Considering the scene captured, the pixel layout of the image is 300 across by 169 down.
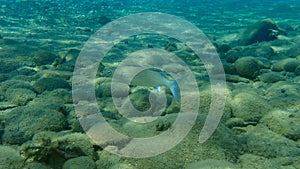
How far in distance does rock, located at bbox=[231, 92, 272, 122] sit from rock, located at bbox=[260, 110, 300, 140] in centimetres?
12

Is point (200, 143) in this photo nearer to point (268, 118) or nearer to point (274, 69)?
point (268, 118)

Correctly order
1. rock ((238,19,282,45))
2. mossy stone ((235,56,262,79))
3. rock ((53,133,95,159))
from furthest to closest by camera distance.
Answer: rock ((238,19,282,45)), mossy stone ((235,56,262,79)), rock ((53,133,95,159))

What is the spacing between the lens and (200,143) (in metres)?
3.60

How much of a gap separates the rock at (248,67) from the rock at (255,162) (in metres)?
4.16

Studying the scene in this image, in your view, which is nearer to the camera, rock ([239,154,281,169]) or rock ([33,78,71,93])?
rock ([239,154,281,169])

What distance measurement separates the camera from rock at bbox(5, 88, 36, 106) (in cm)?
536

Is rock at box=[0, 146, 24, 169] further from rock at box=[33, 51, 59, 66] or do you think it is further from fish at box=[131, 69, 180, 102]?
rock at box=[33, 51, 59, 66]

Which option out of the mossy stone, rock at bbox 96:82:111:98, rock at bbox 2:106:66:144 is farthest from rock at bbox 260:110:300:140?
rock at bbox 2:106:66:144

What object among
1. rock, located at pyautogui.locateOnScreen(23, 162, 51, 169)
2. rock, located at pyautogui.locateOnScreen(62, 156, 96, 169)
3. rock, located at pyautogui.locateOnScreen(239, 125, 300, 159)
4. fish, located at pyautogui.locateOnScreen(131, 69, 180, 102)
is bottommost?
rock, located at pyautogui.locateOnScreen(239, 125, 300, 159)

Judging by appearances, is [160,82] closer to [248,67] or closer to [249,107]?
[249,107]

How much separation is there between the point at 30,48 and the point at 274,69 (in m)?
7.45

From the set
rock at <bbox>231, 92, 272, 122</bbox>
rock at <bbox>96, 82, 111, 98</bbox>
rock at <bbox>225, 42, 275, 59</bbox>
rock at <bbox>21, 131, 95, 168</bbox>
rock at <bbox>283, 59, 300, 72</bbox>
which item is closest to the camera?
rock at <bbox>21, 131, 95, 168</bbox>

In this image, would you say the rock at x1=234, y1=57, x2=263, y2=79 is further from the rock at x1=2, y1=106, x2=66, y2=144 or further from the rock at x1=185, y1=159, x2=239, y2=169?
the rock at x1=2, y1=106, x2=66, y2=144

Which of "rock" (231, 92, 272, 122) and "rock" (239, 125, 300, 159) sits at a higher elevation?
"rock" (231, 92, 272, 122)
